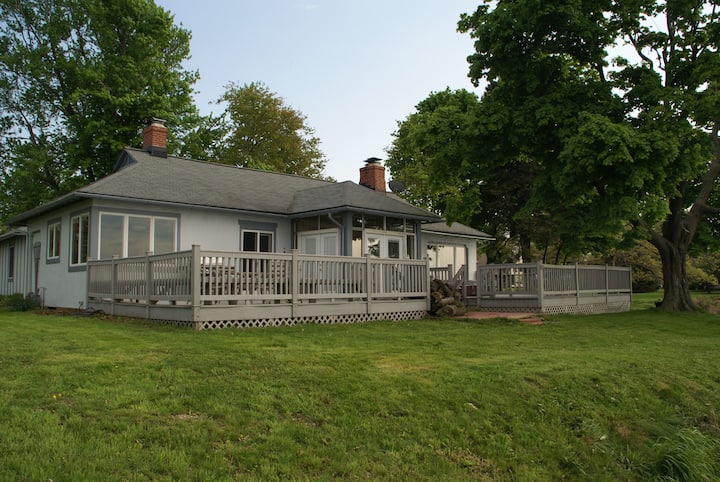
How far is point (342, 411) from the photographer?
5.65m

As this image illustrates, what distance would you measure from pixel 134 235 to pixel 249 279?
18.3 ft

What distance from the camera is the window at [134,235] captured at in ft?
50.0

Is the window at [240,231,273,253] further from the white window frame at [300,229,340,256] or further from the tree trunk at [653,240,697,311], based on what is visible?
the tree trunk at [653,240,697,311]

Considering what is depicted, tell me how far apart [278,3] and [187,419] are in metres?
14.1

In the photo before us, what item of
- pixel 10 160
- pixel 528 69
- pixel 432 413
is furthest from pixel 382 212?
pixel 10 160

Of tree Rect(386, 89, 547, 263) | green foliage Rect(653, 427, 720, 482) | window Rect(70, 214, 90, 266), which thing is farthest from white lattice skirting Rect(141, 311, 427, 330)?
green foliage Rect(653, 427, 720, 482)

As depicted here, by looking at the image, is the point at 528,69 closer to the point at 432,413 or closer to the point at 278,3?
the point at 278,3

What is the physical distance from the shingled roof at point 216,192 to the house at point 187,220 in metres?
0.04

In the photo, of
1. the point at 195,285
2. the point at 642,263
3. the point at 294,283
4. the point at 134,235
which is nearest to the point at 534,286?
the point at 294,283

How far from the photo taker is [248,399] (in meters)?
5.64

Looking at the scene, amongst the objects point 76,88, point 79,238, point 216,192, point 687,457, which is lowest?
point 687,457

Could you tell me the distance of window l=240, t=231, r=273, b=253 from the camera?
18.0 meters

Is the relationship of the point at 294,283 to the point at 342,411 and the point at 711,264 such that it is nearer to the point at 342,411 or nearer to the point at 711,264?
the point at 342,411

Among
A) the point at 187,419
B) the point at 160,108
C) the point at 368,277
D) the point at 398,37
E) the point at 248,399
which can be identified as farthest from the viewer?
the point at 160,108
